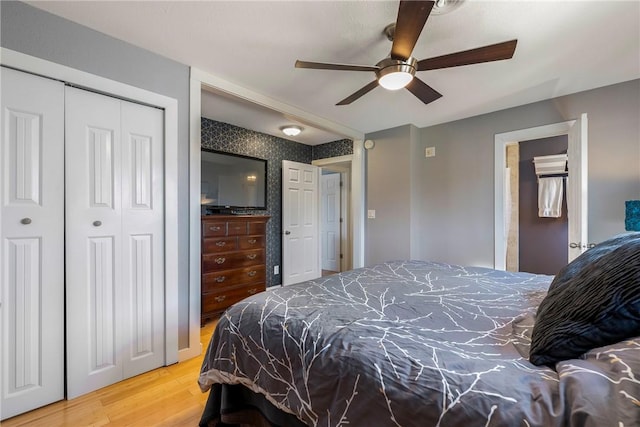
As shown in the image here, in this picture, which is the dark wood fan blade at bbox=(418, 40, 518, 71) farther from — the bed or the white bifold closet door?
the white bifold closet door

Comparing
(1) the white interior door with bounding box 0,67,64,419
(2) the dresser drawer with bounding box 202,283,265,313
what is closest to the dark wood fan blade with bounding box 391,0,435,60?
(1) the white interior door with bounding box 0,67,64,419

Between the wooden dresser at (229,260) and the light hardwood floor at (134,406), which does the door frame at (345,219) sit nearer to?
the wooden dresser at (229,260)

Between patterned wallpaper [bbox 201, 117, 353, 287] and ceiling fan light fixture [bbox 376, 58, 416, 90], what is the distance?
257cm

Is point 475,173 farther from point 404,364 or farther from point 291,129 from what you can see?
point 404,364

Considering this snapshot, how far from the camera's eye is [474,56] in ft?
5.38

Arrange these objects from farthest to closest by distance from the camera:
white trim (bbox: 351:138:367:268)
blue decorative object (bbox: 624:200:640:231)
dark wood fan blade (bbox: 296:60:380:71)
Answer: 1. white trim (bbox: 351:138:367:268)
2. blue decorative object (bbox: 624:200:640:231)
3. dark wood fan blade (bbox: 296:60:380:71)

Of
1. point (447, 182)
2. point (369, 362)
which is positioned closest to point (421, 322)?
point (369, 362)

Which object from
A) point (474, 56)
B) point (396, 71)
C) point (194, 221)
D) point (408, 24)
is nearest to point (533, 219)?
point (474, 56)

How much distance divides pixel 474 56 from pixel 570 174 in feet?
5.55

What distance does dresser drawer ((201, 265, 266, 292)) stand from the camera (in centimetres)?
296

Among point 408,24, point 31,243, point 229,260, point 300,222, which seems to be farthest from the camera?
point 300,222

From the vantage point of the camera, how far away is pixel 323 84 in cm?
252

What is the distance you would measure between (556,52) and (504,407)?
8.24 feet

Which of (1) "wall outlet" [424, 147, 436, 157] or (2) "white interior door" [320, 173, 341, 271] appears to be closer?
(1) "wall outlet" [424, 147, 436, 157]
